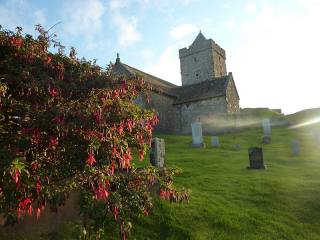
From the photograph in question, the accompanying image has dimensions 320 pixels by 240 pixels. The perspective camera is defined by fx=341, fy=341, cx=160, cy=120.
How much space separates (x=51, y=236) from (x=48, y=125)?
363cm

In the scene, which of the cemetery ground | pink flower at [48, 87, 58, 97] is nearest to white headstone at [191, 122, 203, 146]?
the cemetery ground

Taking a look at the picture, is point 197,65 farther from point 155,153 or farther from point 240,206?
point 240,206

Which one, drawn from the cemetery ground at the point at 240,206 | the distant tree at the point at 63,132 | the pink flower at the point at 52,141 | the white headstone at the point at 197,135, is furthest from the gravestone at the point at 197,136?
the pink flower at the point at 52,141

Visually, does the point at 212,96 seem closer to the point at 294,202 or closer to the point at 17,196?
the point at 294,202

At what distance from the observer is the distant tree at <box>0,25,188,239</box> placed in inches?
227

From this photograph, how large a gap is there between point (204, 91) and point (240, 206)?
1261 inches

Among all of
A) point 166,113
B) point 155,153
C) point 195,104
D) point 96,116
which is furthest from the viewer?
point 195,104

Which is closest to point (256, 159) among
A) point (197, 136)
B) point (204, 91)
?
point (197, 136)

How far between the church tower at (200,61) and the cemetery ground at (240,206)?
3954cm

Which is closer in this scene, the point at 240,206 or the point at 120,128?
the point at 120,128

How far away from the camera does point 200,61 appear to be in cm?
5803

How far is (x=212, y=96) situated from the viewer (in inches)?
1620

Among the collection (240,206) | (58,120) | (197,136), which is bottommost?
(240,206)

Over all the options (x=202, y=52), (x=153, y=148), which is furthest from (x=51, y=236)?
(x=202, y=52)
